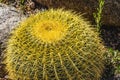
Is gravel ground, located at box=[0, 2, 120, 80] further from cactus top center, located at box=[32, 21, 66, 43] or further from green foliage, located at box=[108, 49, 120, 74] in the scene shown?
cactus top center, located at box=[32, 21, 66, 43]

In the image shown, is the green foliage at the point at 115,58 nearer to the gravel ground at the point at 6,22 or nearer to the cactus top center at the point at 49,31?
the cactus top center at the point at 49,31

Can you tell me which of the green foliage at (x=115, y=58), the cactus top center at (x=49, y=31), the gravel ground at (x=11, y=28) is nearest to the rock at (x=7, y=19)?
the gravel ground at (x=11, y=28)

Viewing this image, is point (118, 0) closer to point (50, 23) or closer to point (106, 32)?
point (106, 32)

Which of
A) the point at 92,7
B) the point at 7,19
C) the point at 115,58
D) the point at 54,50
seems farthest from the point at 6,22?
the point at 115,58

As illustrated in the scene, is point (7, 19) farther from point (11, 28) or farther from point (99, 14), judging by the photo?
point (99, 14)

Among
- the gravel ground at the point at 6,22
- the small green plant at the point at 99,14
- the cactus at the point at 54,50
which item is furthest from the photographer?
the gravel ground at the point at 6,22

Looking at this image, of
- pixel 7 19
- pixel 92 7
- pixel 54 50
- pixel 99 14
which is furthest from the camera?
pixel 92 7
